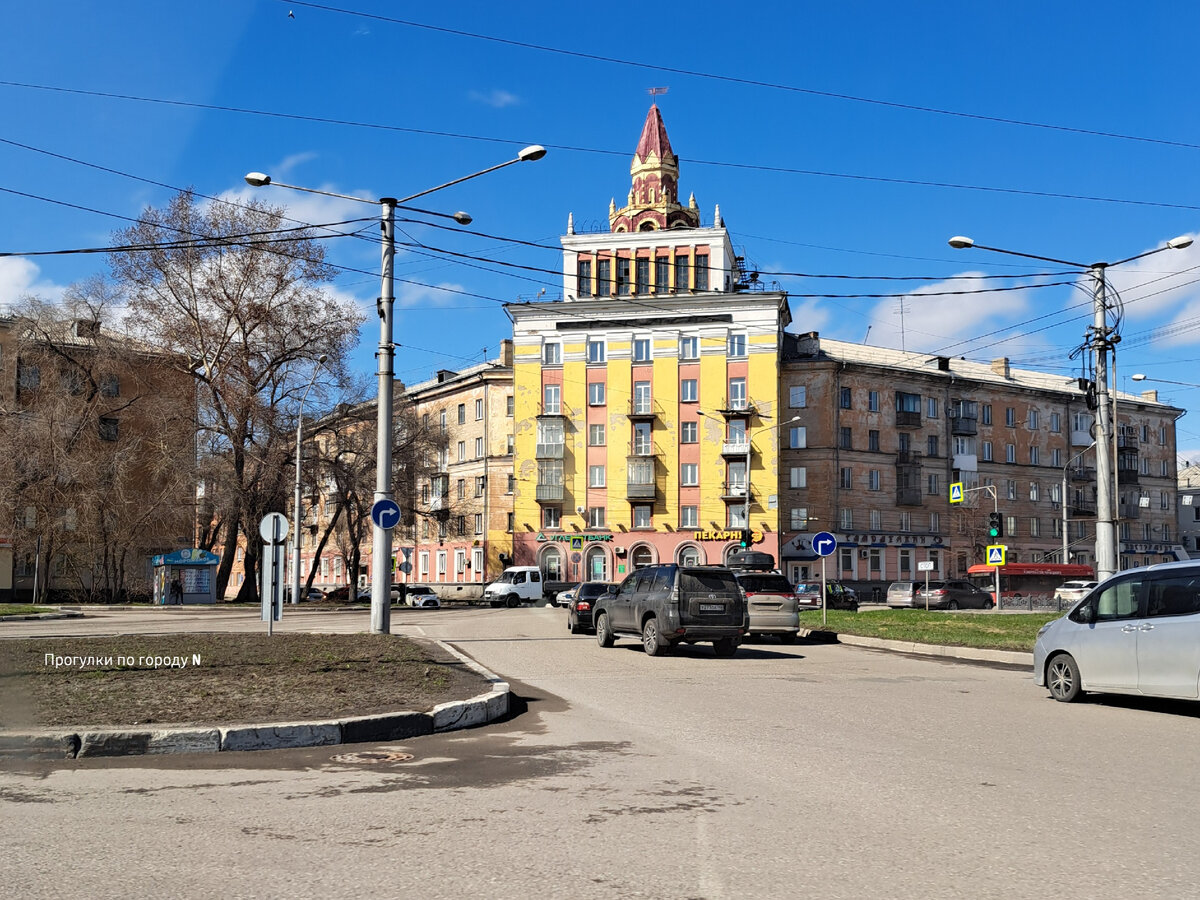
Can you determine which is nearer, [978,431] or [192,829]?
[192,829]

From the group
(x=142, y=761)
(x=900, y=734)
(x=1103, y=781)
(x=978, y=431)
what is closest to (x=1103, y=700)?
(x=900, y=734)

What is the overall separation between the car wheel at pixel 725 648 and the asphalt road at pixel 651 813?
9.65 m

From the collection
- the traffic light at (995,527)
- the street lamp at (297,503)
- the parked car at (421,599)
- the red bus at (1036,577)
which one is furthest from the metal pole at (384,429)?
the red bus at (1036,577)

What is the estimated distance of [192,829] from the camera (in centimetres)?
628

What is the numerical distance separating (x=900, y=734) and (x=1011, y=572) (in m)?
58.5

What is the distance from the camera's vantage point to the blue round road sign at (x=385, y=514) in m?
19.3

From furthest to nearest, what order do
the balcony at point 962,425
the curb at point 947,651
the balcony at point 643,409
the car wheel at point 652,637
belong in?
1. the balcony at point 962,425
2. the balcony at point 643,409
3. the car wheel at point 652,637
4. the curb at point 947,651

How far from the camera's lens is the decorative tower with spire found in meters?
75.5

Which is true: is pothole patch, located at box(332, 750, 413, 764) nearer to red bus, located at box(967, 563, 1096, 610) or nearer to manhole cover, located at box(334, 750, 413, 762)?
manhole cover, located at box(334, 750, 413, 762)

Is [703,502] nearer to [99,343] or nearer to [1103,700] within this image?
[99,343]

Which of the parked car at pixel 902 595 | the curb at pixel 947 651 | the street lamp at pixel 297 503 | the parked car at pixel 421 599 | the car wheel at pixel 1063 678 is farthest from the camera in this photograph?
the parked car at pixel 421 599

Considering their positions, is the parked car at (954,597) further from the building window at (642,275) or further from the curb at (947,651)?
the curb at (947,651)

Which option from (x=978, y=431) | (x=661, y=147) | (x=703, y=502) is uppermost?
(x=661, y=147)

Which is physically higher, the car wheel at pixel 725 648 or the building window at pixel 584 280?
the building window at pixel 584 280
